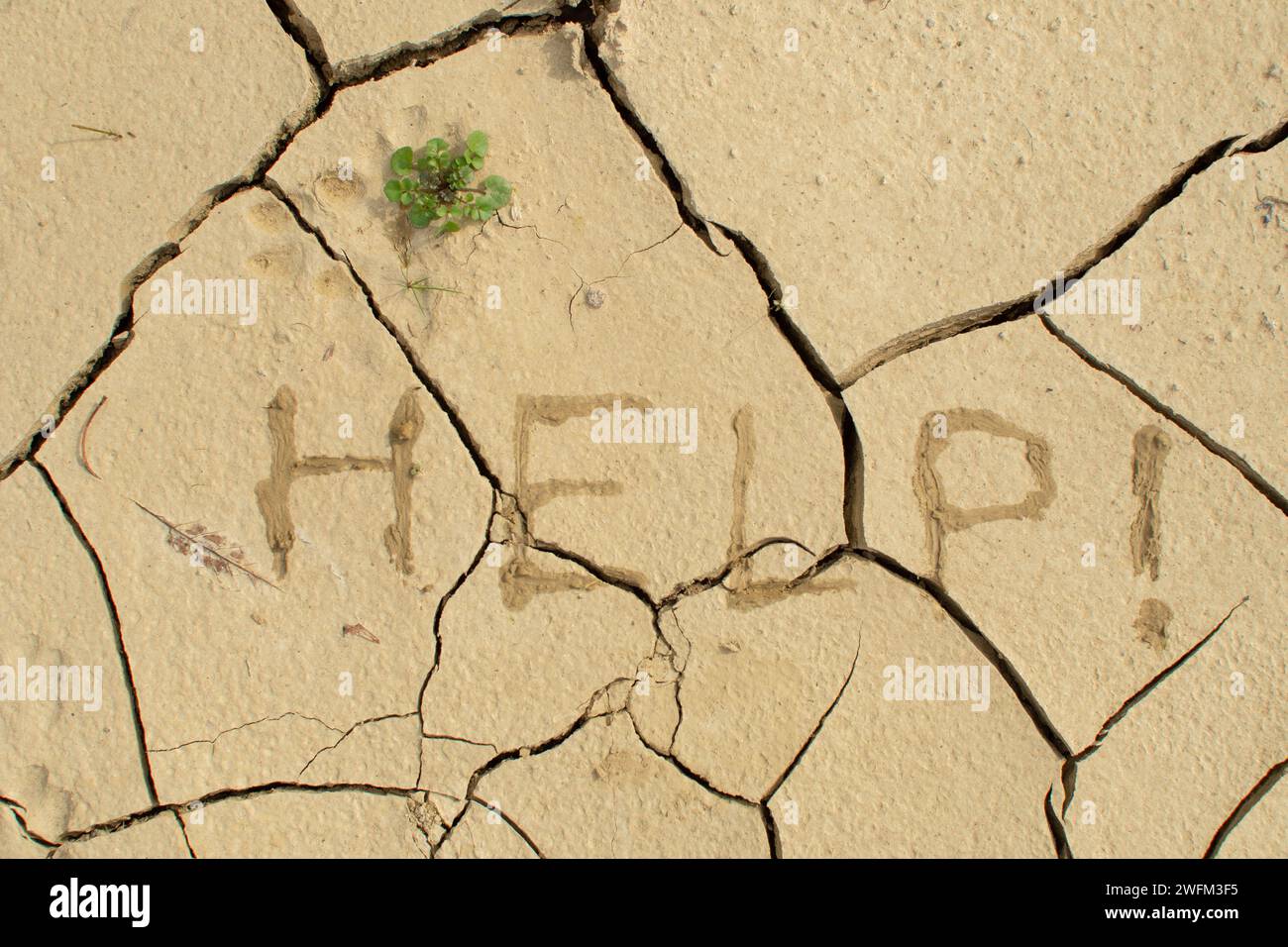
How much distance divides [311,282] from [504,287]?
535 mm

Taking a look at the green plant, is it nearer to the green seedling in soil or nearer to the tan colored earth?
the tan colored earth

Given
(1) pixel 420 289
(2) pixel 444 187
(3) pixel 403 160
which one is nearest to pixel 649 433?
(1) pixel 420 289

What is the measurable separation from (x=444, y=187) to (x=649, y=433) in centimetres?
88

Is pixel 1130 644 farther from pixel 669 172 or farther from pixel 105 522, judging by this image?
pixel 105 522

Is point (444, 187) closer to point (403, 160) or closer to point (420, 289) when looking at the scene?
point (403, 160)

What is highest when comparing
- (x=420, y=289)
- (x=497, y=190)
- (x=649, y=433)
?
(x=497, y=190)

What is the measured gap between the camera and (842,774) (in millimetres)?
2949

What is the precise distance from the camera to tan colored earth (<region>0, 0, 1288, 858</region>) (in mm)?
2951

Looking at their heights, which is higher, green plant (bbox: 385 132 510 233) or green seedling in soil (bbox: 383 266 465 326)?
green plant (bbox: 385 132 510 233)

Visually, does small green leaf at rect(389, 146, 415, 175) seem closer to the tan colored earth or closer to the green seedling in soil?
the tan colored earth

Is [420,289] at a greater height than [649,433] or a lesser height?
greater

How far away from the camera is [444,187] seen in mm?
3012

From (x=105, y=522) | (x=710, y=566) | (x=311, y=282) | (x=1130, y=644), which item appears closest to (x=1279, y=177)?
(x=1130, y=644)

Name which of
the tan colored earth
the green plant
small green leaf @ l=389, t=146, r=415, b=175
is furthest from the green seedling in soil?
small green leaf @ l=389, t=146, r=415, b=175
